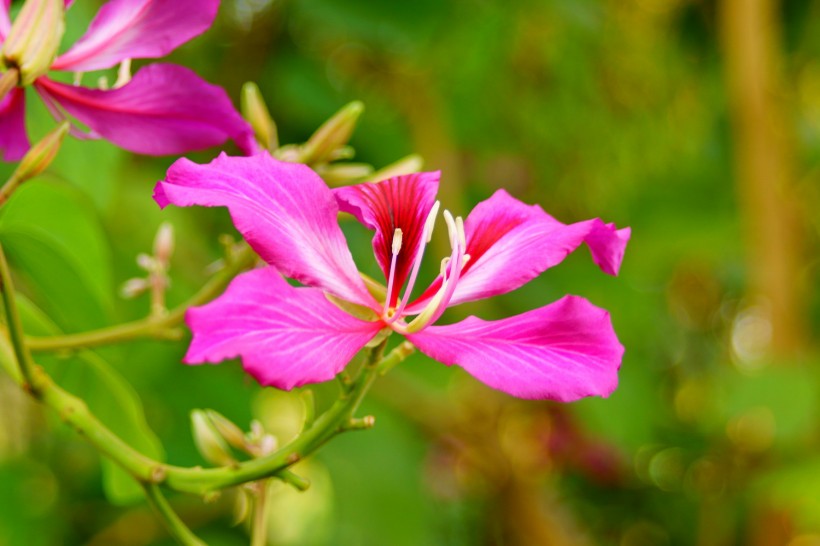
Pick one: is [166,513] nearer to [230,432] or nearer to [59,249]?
[230,432]

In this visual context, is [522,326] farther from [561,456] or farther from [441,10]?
[561,456]

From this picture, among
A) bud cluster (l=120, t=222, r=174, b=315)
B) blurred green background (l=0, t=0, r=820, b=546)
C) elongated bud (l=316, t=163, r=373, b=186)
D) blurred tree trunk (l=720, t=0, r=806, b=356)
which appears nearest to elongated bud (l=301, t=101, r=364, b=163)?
elongated bud (l=316, t=163, r=373, b=186)

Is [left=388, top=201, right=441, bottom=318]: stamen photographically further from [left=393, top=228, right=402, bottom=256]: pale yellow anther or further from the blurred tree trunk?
the blurred tree trunk

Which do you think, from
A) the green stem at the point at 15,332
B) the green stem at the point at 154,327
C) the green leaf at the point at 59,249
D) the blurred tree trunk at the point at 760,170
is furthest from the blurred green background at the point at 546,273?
the green stem at the point at 15,332

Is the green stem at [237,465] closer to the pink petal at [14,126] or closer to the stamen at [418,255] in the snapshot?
the stamen at [418,255]

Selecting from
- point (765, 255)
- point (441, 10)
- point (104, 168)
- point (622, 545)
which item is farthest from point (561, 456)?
point (104, 168)

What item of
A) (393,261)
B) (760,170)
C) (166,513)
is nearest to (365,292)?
(393,261)
